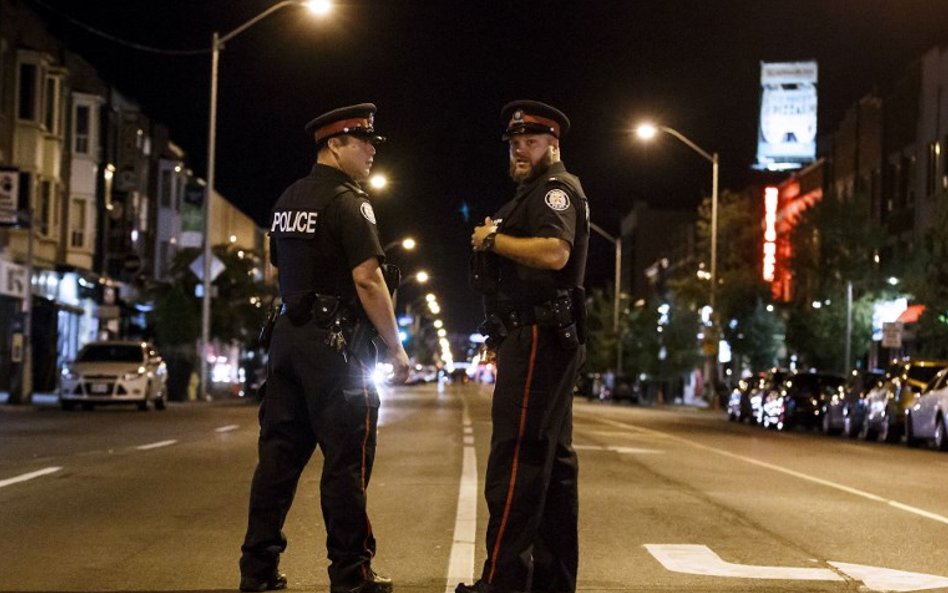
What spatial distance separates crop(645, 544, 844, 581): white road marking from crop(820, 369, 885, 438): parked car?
25.1m

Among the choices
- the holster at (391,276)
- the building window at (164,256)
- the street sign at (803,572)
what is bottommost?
the street sign at (803,572)

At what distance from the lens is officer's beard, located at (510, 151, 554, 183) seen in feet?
22.3

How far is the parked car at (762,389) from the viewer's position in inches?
1623

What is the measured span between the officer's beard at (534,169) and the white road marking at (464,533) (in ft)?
6.92

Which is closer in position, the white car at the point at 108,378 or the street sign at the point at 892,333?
the white car at the point at 108,378

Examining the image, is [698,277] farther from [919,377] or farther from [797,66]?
[919,377]

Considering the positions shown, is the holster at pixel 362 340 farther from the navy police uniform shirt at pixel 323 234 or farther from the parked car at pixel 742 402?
the parked car at pixel 742 402

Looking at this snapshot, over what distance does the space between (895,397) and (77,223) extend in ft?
95.7

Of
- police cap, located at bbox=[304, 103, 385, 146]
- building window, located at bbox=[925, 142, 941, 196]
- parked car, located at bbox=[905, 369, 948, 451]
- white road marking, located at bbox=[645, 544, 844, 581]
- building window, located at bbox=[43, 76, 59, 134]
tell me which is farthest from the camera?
building window, located at bbox=[925, 142, 941, 196]

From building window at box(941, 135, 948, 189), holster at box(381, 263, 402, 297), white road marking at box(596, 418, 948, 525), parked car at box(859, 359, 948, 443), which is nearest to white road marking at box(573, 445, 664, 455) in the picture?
white road marking at box(596, 418, 948, 525)

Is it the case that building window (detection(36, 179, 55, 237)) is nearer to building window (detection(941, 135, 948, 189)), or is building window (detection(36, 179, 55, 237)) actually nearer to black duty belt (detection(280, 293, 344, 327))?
building window (detection(941, 135, 948, 189))

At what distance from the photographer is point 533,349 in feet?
21.6

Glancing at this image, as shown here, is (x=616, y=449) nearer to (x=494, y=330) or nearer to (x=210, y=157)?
(x=494, y=330)

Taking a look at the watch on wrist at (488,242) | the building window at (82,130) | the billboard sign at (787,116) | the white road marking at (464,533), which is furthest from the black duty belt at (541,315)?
the billboard sign at (787,116)
